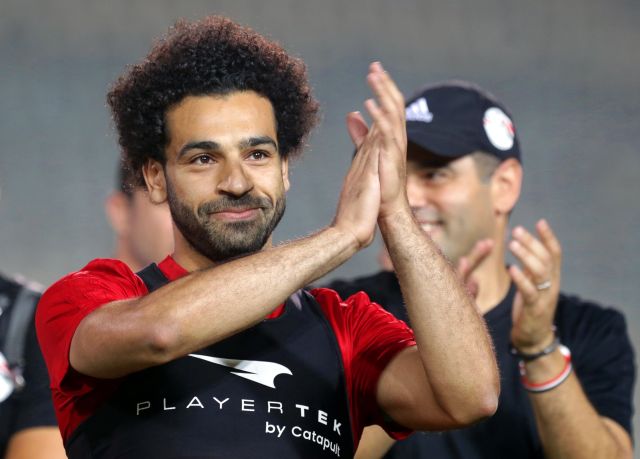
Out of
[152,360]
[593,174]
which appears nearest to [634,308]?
[593,174]

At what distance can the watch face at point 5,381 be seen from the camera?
2.94 metres

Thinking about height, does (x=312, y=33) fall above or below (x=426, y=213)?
above

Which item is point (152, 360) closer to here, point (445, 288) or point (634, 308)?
point (445, 288)

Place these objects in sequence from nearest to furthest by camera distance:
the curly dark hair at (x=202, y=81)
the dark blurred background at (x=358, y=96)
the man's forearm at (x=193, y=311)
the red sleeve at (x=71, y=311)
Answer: the man's forearm at (x=193, y=311) → the red sleeve at (x=71, y=311) → the curly dark hair at (x=202, y=81) → the dark blurred background at (x=358, y=96)

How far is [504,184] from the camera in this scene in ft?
12.5

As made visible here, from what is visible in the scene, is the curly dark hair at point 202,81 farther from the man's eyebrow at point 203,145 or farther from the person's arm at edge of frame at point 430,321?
the person's arm at edge of frame at point 430,321

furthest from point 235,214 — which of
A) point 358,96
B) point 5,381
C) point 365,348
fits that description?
point 358,96

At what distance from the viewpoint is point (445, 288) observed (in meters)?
2.36

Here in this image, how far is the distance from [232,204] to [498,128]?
1.60 m

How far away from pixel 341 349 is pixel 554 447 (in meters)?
0.87

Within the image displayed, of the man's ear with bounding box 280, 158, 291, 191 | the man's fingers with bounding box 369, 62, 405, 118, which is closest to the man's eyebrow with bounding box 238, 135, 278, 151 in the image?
the man's ear with bounding box 280, 158, 291, 191

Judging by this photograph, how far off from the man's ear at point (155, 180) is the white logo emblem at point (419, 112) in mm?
1292

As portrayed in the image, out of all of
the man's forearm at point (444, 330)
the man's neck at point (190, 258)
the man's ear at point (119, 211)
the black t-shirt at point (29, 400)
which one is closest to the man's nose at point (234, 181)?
the man's neck at point (190, 258)

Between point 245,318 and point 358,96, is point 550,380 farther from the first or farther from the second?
point 358,96
